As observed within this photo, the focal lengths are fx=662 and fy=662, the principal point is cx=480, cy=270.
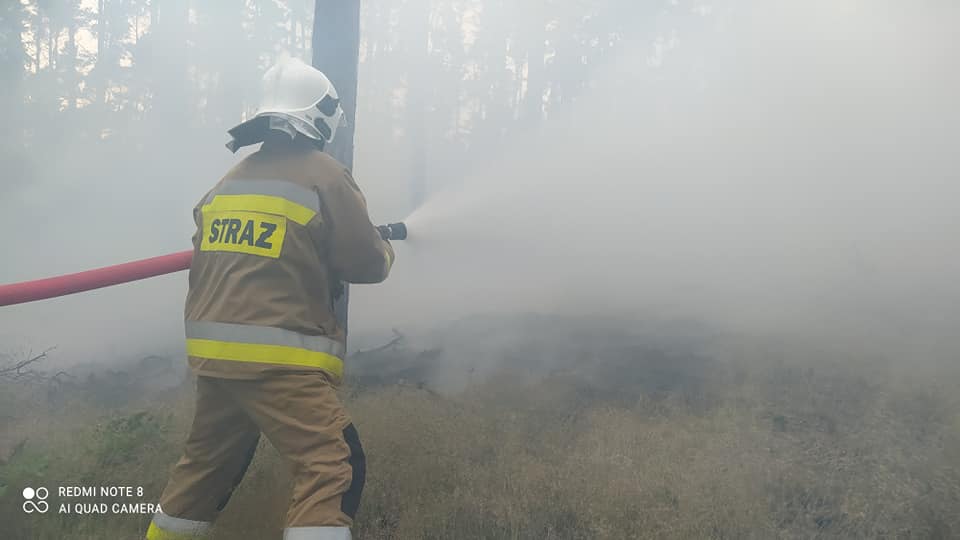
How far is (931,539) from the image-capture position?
2.65 m

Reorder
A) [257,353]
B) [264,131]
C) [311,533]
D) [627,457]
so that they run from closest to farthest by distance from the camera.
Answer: [311,533] < [257,353] < [264,131] < [627,457]

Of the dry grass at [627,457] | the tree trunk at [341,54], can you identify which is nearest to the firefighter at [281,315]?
the dry grass at [627,457]

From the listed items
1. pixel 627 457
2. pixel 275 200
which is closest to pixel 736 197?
pixel 627 457

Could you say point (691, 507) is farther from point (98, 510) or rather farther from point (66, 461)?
point (66, 461)

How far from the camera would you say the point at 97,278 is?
2.72 meters

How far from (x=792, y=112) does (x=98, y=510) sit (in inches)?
170

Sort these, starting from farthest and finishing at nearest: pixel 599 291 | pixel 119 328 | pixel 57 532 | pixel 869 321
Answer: pixel 119 328
pixel 599 291
pixel 869 321
pixel 57 532

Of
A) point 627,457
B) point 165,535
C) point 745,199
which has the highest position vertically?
point 745,199

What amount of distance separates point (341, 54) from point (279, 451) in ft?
6.99

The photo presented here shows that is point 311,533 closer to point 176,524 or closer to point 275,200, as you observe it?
point 176,524

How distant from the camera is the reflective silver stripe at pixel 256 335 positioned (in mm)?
2189

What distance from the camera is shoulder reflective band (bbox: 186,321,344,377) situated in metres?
2.18

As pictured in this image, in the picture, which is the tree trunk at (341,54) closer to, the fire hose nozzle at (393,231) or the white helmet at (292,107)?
the fire hose nozzle at (393,231)

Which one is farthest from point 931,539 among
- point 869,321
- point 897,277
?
point 897,277
